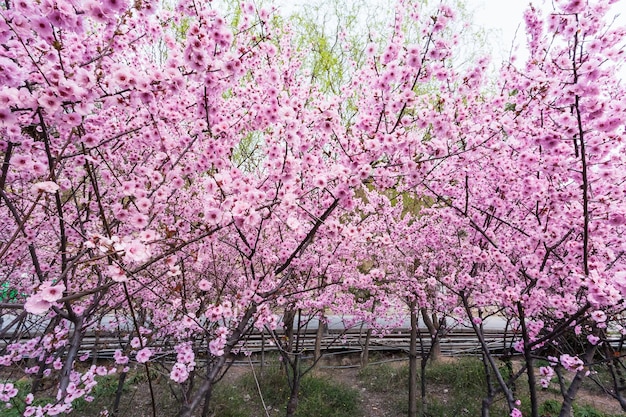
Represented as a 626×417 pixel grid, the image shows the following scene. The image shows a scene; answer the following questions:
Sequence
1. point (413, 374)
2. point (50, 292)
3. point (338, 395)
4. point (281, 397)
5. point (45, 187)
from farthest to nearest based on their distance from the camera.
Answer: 1. point (281, 397)
2. point (338, 395)
3. point (413, 374)
4. point (50, 292)
5. point (45, 187)

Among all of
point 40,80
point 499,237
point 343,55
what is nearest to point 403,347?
point 499,237

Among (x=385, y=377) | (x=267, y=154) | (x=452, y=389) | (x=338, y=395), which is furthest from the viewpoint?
(x=385, y=377)

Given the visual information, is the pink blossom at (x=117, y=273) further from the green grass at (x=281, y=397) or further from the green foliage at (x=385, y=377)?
the green foliage at (x=385, y=377)

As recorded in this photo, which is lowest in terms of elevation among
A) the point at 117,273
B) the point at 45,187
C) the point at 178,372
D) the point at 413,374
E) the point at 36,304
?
the point at 413,374

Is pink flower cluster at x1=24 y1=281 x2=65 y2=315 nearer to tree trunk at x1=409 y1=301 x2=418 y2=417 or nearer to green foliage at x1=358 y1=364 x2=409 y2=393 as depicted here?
tree trunk at x1=409 y1=301 x2=418 y2=417

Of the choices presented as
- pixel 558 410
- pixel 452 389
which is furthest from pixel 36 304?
pixel 558 410

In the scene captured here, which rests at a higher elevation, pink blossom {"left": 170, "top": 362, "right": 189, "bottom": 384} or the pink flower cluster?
the pink flower cluster

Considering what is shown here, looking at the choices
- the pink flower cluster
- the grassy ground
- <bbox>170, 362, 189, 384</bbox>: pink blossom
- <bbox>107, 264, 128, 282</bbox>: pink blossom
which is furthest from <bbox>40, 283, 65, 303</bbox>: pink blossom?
the grassy ground

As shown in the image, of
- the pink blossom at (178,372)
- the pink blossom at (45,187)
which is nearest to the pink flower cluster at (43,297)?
the pink blossom at (45,187)

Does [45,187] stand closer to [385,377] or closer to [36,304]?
[36,304]

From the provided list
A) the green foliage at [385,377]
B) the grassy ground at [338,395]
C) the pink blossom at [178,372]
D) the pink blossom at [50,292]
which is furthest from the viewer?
the green foliage at [385,377]

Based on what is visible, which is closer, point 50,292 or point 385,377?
point 50,292

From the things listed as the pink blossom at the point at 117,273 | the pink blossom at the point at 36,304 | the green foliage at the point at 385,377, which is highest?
the pink blossom at the point at 117,273

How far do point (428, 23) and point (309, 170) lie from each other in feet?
5.99
